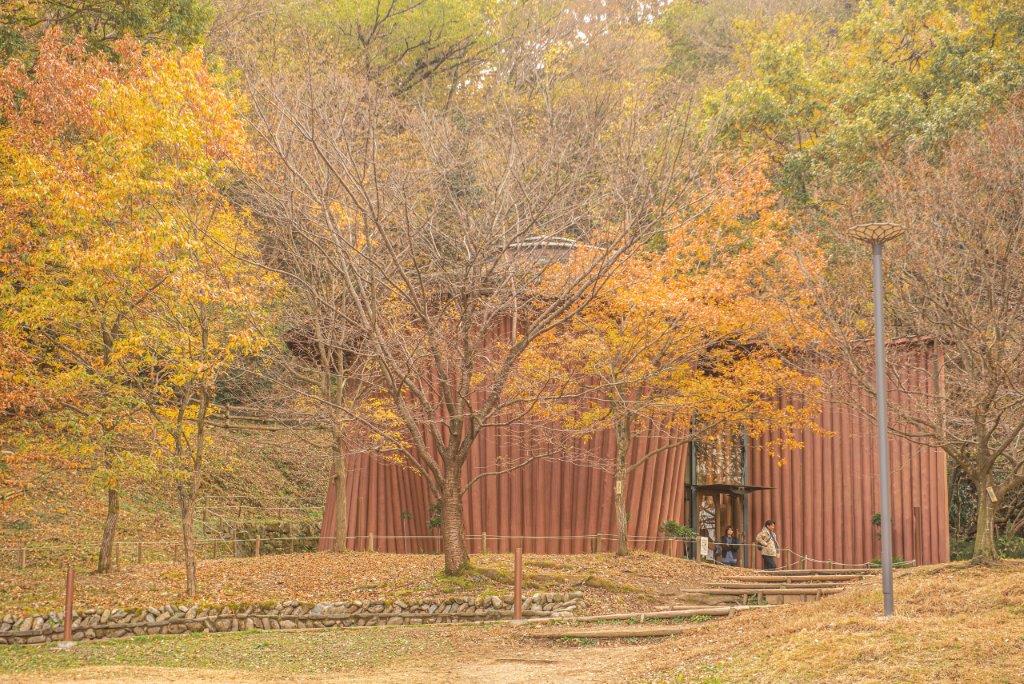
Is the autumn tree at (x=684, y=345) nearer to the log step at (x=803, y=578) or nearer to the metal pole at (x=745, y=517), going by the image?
the metal pole at (x=745, y=517)

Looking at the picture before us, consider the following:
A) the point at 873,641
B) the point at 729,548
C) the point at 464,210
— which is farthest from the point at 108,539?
the point at 729,548

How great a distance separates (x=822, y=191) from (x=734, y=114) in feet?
10.9

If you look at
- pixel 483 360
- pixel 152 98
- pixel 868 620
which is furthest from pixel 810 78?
pixel 868 620

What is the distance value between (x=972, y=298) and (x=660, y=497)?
8847mm

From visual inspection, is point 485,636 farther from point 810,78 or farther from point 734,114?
point 810,78

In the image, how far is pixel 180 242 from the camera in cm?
1617

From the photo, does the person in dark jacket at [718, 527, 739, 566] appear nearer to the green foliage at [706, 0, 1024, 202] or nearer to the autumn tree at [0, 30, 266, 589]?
the green foliage at [706, 0, 1024, 202]

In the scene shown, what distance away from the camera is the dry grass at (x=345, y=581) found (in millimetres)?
16281

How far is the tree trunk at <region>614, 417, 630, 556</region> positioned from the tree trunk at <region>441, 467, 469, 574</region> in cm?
424

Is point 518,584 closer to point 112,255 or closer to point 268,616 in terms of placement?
point 268,616

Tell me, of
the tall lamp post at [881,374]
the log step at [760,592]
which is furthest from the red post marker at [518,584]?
the tall lamp post at [881,374]

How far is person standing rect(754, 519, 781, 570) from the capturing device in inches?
837

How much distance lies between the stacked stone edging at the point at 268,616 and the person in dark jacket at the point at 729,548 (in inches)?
305

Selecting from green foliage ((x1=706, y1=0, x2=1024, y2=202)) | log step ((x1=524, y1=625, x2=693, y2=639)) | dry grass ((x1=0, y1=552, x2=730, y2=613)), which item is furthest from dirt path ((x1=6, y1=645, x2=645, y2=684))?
green foliage ((x1=706, y1=0, x2=1024, y2=202))
